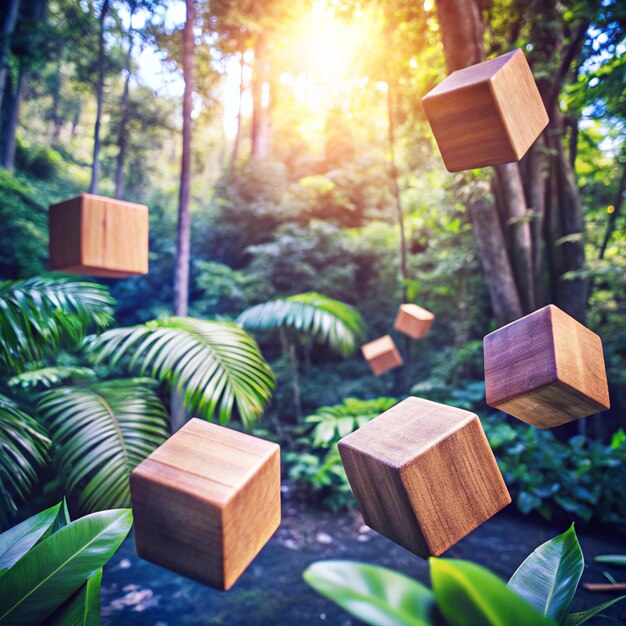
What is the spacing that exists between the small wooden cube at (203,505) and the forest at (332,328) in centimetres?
3

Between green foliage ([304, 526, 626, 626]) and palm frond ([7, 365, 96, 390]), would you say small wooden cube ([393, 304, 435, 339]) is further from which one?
palm frond ([7, 365, 96, 390])

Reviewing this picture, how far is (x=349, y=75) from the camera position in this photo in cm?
425

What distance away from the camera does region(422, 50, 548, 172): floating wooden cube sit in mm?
745

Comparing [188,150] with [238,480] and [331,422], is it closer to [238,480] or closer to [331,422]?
[331,422]

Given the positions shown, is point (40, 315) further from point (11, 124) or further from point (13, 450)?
point (11, 124)

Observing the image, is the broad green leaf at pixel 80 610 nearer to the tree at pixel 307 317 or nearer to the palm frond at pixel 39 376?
the palm frond at pixel 39 376

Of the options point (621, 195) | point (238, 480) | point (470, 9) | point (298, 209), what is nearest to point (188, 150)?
point (470, 9)

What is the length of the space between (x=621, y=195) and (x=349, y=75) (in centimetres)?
318

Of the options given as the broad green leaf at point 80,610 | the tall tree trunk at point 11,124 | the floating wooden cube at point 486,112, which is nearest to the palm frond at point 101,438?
the broad green leaf at point 80,610

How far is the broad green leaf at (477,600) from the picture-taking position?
1.73 feet

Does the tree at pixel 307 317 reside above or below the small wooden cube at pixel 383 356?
above

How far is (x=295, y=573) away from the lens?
2.60 meters

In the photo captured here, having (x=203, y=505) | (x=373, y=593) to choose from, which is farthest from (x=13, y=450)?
(x=373, y=593)

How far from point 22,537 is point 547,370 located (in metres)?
1.41
